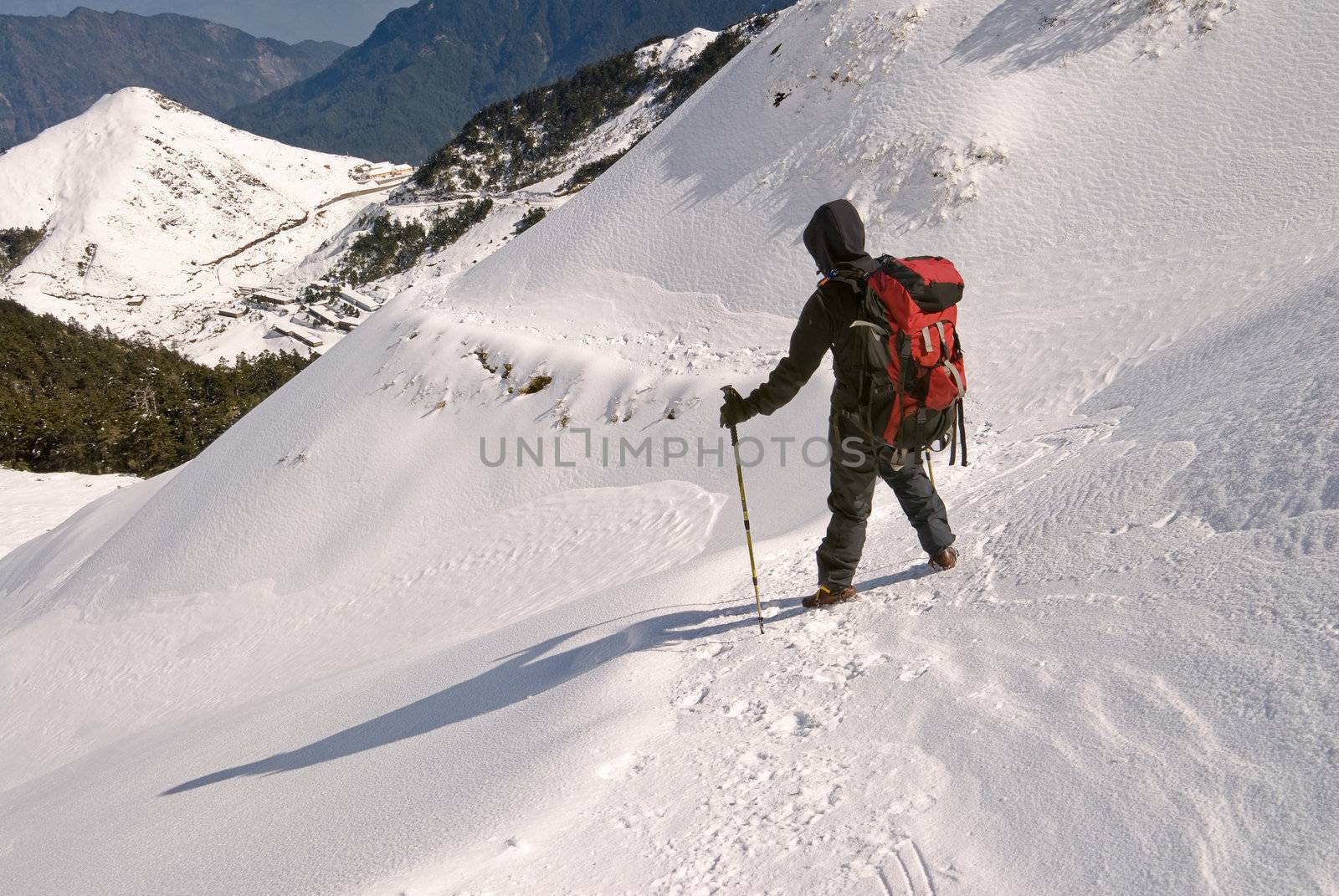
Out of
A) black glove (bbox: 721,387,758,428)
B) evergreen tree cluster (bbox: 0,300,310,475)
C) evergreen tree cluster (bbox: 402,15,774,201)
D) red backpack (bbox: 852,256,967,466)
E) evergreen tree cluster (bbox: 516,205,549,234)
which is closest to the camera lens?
red backpack (bbox: 852,256,967,466)

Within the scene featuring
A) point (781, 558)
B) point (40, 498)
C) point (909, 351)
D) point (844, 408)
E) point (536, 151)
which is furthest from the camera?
point (536, 151)

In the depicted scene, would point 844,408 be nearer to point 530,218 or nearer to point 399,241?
point 530,218

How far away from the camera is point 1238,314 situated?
680 cm

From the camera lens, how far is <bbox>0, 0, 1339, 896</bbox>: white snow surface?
2320mm

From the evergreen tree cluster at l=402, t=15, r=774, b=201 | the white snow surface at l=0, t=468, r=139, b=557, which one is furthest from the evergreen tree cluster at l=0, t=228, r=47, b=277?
the white snow surface at l=0, t=468, r=139, b=557

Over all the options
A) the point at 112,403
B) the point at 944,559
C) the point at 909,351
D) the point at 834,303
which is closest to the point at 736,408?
the point at 834,303

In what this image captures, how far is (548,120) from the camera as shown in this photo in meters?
103

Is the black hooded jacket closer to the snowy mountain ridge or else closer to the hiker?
the hiker

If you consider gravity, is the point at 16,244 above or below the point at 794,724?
above

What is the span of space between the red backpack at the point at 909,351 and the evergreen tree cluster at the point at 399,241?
81685mm

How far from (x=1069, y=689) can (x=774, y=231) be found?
1176 cm

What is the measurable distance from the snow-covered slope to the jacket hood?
88.5 metres

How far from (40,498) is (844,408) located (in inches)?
1298

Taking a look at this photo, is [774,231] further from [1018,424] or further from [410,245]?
[410,245]
